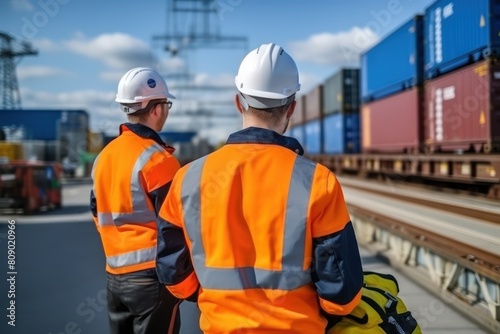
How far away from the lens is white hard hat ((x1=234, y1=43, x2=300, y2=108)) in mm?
1583

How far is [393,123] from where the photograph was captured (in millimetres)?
16031

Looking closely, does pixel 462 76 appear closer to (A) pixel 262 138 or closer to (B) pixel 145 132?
(B) pixel 145 132

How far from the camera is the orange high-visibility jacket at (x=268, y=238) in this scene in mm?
1392

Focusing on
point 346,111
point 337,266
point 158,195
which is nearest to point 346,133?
point 346,111

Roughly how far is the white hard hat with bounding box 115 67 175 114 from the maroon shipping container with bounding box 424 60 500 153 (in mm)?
9480

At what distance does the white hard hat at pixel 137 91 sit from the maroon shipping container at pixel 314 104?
23026 mm

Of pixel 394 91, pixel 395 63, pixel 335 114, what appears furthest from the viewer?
pixel 335 114

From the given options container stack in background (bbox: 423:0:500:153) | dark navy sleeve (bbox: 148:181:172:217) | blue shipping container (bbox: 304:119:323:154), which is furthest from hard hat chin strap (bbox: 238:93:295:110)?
blue shipping container (bbox: 304:119:323:154)

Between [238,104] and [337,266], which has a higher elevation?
[238,104]

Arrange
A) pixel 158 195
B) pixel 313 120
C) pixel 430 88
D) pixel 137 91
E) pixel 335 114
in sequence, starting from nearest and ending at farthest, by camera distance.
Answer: pixel 158 195, pixel 137 91, pixel 430 88, pixel 335 114, pixel 313 120

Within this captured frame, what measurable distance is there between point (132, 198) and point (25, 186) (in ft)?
37.4

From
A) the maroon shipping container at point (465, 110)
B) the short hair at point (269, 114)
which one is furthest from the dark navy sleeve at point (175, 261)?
the maroon shipping container at point (465, 110)

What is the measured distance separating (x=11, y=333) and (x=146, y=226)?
266 centimetres

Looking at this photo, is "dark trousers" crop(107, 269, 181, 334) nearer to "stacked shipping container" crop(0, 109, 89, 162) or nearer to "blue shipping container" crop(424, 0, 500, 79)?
"blue shipping container" crop(424, 0, 500, 79)
